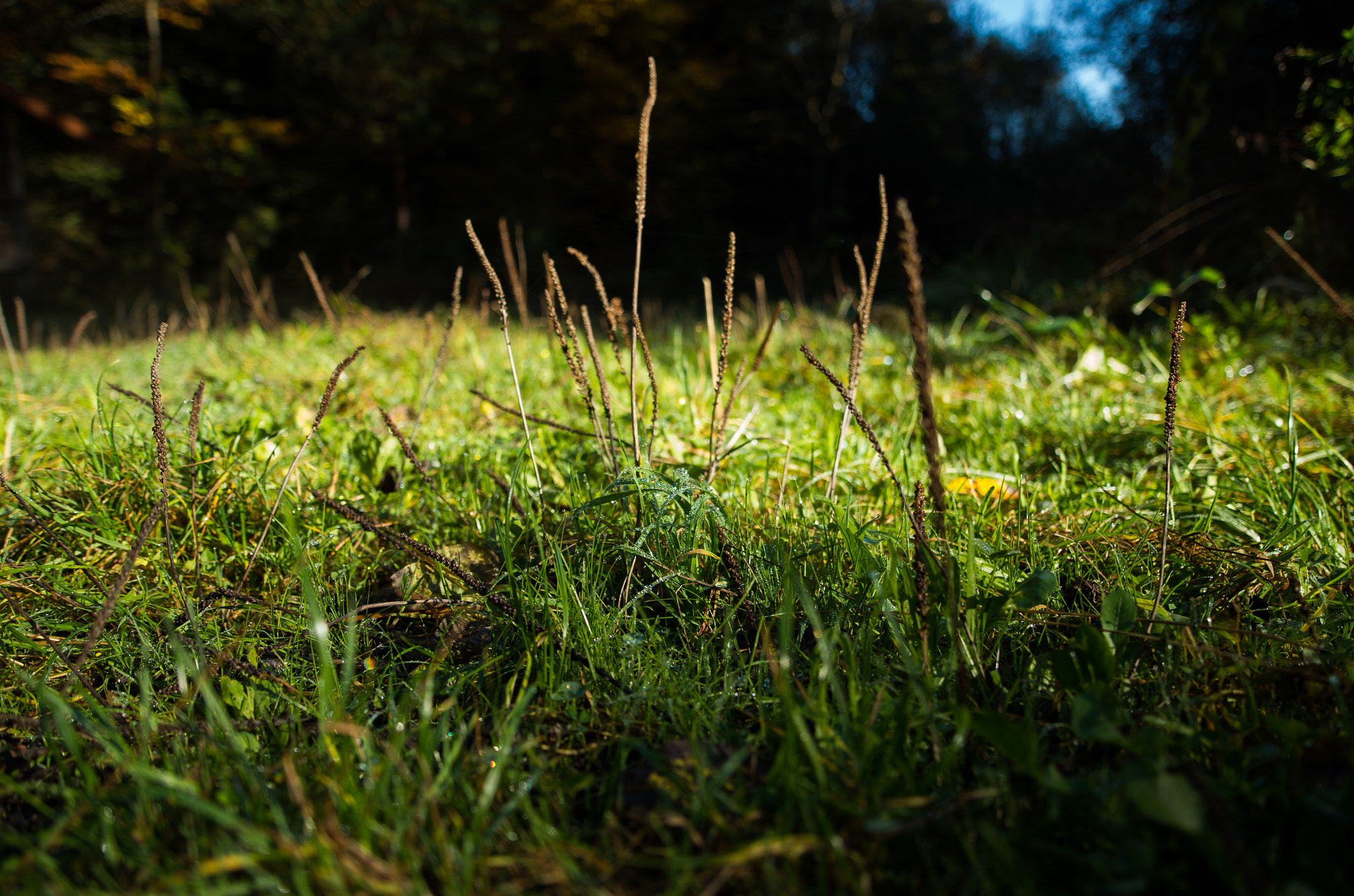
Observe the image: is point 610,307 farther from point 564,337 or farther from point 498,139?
point 498,139

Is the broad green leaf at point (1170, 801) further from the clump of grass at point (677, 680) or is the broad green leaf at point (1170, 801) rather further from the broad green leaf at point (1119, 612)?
the broad green leaf at point (1119, 612)

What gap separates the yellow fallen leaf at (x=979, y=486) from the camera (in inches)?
62.7

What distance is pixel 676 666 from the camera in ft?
3.42

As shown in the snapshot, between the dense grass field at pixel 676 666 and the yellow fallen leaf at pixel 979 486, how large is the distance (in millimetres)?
14

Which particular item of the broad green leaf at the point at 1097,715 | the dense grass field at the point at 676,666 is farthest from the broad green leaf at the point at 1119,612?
the broad green leaf at the point at 1097,715

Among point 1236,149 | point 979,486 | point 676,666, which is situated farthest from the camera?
point 1236,149

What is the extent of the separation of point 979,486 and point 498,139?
1628 centimetres

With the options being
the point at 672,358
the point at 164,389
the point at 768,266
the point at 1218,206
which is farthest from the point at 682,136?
the point at 164,389

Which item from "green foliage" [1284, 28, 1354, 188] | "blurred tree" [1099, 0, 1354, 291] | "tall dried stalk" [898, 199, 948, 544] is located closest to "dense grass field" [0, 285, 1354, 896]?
"tall dried stalk" [898, 199, 948, 544]

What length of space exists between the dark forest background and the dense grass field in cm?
604

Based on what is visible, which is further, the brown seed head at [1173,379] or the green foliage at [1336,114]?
the green foliage at [1336,114]

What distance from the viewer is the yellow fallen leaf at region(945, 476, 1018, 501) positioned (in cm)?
159

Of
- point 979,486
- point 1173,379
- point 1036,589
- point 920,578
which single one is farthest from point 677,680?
point 979,486

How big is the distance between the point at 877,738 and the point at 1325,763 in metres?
0.46
